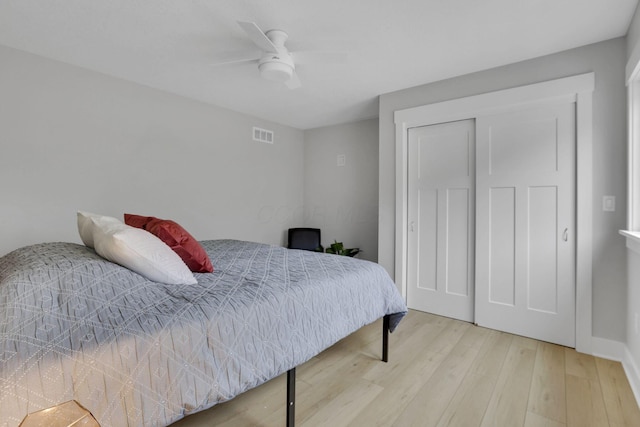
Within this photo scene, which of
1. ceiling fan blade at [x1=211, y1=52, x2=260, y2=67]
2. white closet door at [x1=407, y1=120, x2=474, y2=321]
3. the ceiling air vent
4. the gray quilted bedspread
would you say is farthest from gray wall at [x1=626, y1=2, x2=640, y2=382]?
the ceiling air vent

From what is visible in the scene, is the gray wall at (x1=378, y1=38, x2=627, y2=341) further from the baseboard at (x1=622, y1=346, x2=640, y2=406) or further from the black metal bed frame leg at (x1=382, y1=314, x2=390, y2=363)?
the black metal bed frame leg at (x1=382, y1=314, x2=390, y2=363)

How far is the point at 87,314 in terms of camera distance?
3.61ft

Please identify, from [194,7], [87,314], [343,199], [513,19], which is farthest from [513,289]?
[194,7]

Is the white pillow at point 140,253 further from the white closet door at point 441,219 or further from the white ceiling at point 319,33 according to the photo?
the white closet door at point 441,219

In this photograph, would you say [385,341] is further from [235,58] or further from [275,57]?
[235,58]

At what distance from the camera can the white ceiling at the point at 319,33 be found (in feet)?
6.47

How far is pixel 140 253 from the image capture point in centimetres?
142

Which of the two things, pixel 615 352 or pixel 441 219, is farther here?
pixel 441 219

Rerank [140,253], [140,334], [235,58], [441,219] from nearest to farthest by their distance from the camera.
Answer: [140,334] → [140,253] → [235,58] → [441,219]

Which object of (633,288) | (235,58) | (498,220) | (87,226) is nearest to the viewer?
(87,226)

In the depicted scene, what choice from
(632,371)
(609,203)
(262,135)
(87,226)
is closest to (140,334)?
(87,226)

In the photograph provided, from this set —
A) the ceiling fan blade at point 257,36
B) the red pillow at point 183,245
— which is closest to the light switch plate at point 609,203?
the ceiling fan blade at point 257,36

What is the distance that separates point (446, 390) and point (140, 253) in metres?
1.90

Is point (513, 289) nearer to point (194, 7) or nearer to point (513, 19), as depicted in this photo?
point (513, 19)
